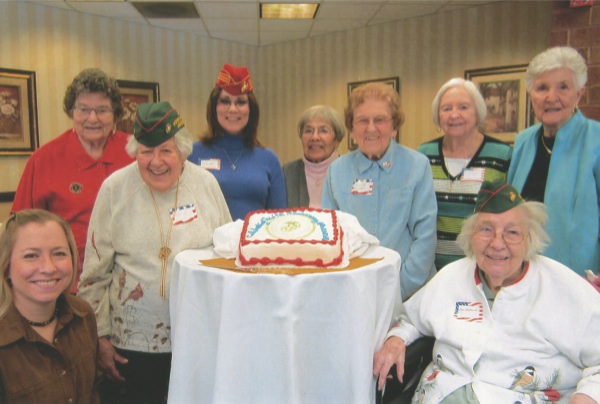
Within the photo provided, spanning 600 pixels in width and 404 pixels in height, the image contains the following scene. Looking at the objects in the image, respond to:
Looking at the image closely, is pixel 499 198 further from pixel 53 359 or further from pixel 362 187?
pixel 53 359

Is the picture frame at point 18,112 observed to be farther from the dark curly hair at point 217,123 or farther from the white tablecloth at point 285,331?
the white tablecloth at point 285,331

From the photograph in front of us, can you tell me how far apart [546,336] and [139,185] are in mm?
1573

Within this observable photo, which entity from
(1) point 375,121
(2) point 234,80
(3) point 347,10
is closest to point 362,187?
(1) point 375,121

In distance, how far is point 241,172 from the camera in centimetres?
258

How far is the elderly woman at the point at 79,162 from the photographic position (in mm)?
2273

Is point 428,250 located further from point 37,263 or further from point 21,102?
point 21,102

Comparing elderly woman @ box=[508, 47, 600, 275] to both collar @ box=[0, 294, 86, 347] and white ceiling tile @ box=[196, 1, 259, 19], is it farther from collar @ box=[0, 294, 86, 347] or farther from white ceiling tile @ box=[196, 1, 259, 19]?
white ceiling tile @ box=[196, 1, 259, 19]

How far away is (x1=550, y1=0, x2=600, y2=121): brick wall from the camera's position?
344 cm

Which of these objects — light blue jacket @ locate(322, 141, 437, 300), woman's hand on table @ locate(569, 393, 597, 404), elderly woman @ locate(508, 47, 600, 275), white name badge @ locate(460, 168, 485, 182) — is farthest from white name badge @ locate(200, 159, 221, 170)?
woman's hand on table @ locate(569, 393, 597, 404)

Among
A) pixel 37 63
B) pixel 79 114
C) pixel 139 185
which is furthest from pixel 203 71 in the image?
pixel 139 185

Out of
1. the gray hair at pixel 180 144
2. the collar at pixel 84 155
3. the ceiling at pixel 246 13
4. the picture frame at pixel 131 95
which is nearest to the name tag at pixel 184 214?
the gray hair at pixel 180 144

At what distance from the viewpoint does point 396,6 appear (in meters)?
5.21

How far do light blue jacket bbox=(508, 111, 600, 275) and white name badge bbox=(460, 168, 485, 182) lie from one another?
0.99 feet

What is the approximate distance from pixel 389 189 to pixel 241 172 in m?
0.88
